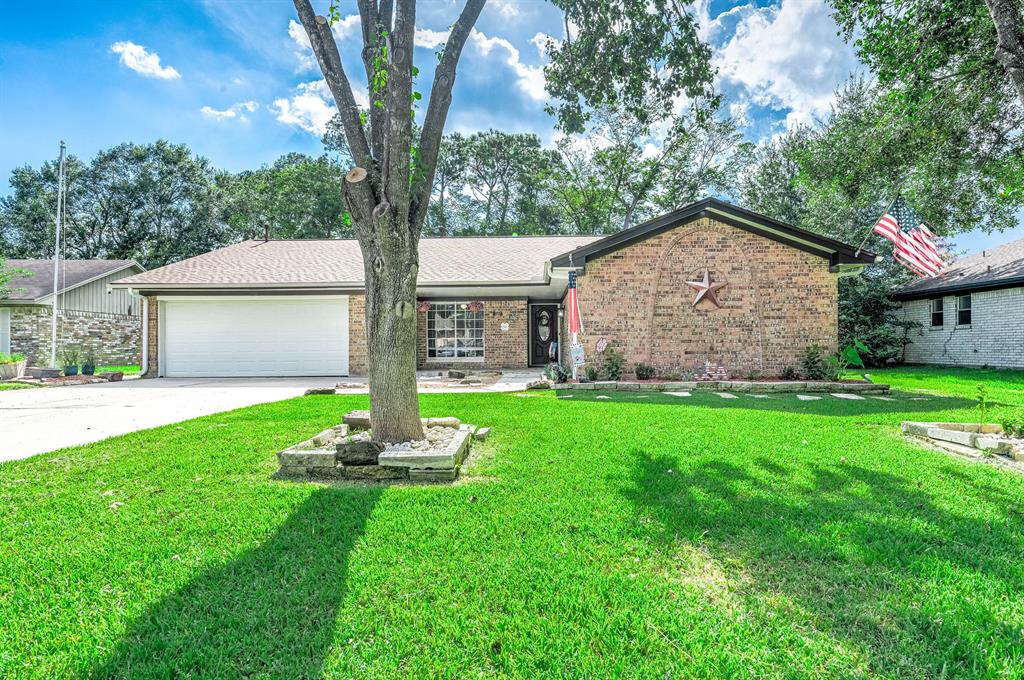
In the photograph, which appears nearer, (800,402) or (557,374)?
(800,402)

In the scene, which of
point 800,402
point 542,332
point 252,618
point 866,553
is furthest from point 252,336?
point 866,553

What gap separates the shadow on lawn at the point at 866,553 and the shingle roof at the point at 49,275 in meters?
21.8

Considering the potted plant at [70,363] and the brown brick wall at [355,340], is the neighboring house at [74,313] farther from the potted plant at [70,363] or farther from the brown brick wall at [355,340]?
the brown brick wall at [355,340]

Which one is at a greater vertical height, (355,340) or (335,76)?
(335,76)

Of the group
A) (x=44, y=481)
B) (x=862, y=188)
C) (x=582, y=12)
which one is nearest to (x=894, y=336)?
(x=862, y=188)

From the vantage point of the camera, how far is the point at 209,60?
31.0ft

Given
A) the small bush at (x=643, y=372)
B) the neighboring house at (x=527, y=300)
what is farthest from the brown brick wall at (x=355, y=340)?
the small bush at (x=643, y=372)

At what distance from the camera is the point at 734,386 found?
30.4 feet

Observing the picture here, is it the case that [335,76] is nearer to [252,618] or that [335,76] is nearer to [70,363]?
[252,618]

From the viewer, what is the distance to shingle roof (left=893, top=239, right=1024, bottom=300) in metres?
13.0

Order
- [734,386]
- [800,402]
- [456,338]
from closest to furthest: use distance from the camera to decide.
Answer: [800,402]
[734,386]
[456,338]

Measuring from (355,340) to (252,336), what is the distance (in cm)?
293

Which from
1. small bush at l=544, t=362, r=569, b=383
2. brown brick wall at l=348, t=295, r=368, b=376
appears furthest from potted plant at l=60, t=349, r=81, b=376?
small bush at l=544, t=362, r=569, b=383

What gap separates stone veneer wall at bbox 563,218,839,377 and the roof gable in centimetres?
14
